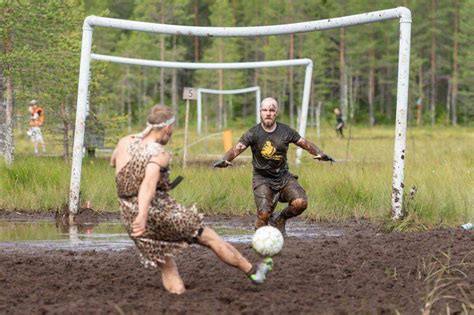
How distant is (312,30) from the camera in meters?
14.3

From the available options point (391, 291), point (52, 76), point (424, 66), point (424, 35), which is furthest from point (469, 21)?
point (391, 291)

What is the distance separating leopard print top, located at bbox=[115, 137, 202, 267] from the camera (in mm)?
8133

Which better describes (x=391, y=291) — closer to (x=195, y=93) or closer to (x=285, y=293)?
(x=285, y=293)

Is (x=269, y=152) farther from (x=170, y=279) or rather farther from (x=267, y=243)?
(x=170, y=279)

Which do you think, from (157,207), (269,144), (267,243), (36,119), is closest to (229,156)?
(269,144)

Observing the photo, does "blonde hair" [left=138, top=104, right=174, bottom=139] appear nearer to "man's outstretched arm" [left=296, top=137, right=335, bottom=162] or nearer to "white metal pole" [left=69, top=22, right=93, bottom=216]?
"man's outstretched arm" [left=296, top=137, right=335, bottom=162]

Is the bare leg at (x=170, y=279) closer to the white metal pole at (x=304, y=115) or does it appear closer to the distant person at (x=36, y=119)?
the white metal pole at (x=304, y=115)

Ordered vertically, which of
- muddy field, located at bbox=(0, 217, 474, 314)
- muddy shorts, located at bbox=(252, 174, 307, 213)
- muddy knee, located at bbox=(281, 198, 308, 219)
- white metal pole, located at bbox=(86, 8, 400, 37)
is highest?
white metal pole, located at bbox=(86, 8, 400, 37)

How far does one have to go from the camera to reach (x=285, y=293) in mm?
8414

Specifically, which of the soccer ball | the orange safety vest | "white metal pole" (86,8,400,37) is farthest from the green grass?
the orange safety vest

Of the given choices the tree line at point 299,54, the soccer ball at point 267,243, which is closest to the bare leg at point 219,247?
the soccer ball at point 267,243

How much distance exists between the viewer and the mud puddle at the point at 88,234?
1227 cm

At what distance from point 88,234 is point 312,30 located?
3942 mm

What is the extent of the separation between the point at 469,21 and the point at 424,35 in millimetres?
5531
